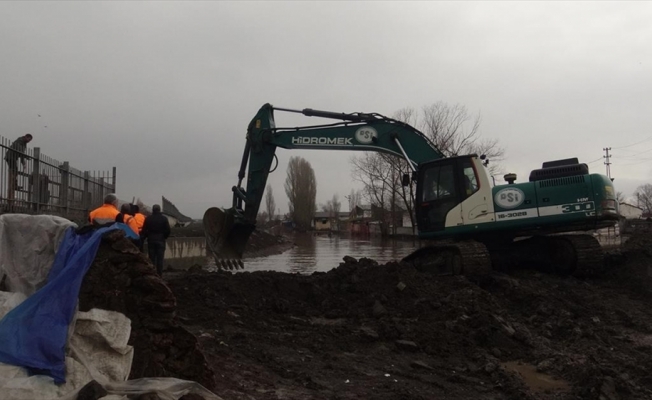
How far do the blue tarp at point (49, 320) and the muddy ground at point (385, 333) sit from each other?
0.54 feet

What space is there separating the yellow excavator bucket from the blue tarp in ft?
22.5

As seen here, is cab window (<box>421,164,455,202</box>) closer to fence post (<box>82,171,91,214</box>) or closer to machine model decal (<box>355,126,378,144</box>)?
machine model decal (<box>355,126,378,144</box>)

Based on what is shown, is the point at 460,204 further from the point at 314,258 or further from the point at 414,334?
the point at 314,258

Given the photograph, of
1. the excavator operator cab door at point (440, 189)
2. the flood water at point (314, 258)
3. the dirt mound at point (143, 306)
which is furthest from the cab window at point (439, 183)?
the dirt mound at point (143, 306)

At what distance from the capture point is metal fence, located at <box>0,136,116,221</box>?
9.19m

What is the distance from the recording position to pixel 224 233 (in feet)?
36.9

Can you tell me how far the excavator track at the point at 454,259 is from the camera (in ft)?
35.5

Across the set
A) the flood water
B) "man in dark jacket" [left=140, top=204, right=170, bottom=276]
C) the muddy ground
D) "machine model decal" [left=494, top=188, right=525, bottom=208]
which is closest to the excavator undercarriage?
the muddy ground

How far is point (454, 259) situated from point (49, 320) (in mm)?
8710

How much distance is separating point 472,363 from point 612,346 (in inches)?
91.8

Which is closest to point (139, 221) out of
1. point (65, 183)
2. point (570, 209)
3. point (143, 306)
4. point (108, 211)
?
point (108, 211)

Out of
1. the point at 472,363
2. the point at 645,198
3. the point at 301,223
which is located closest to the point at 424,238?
the point at 472,363

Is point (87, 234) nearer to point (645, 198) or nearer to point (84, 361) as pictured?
point (84, 361)

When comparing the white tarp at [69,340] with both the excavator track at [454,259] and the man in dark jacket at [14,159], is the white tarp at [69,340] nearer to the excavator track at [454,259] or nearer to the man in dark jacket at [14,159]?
the man in dark jacket at [14,159]
